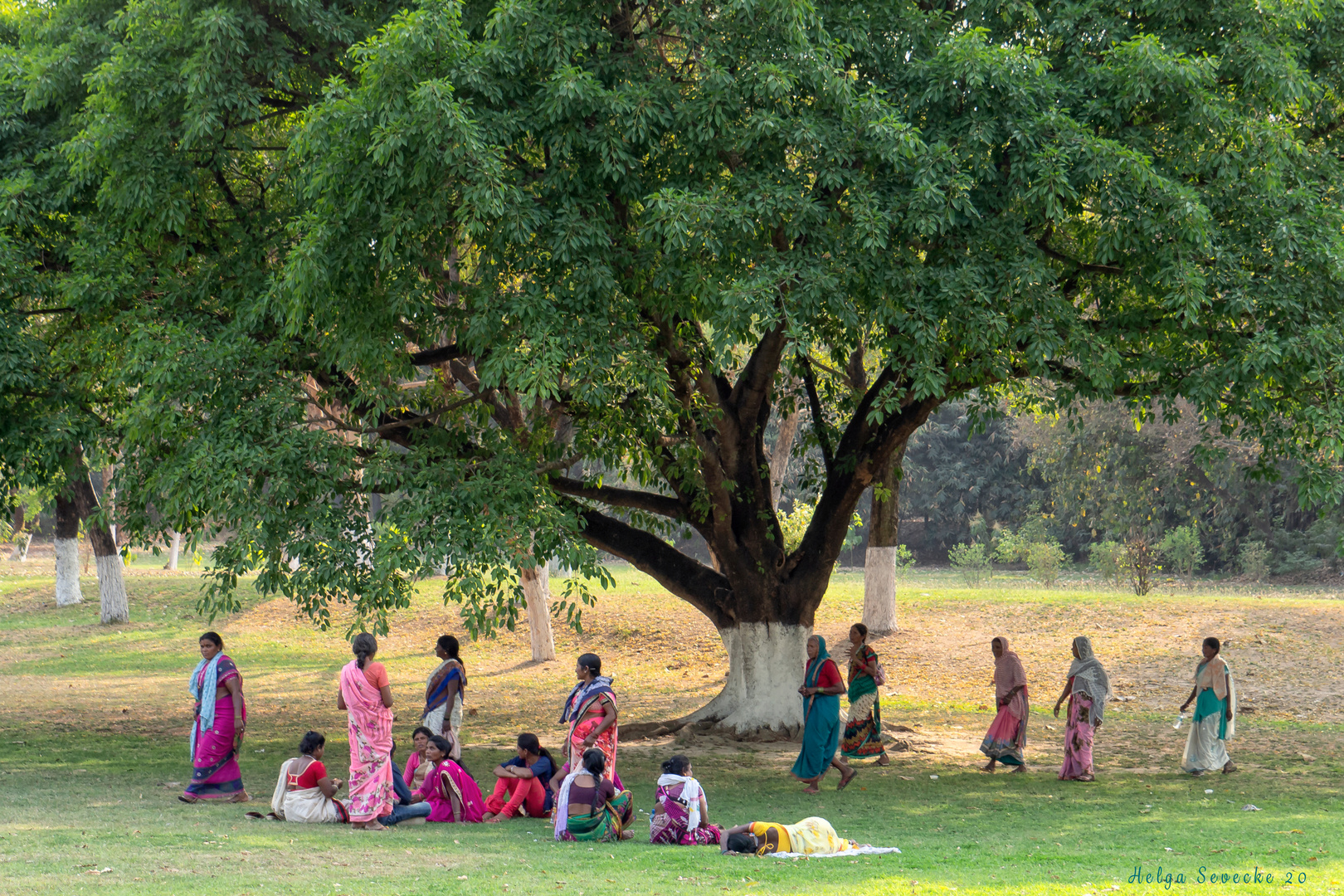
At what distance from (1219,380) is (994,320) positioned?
2007 millimetres

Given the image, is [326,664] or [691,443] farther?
[326,664]

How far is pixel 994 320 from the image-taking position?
30.7 feet

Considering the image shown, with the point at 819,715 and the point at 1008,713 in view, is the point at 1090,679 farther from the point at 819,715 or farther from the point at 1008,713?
the point at 819,715

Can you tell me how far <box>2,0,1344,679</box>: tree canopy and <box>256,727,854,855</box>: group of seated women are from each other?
1240mm

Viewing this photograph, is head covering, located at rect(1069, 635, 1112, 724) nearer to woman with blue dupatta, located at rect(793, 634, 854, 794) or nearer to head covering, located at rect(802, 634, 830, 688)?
woman with blue dupatta, located at rect(793, 634, 854, 794)

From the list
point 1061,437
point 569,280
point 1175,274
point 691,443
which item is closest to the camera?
point 1175,274

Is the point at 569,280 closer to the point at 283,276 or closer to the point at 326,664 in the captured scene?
the point at 283,276

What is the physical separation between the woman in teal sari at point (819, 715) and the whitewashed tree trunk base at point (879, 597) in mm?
10946

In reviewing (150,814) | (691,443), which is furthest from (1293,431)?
(150,814)

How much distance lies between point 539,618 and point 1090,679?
→ 12.4 meters

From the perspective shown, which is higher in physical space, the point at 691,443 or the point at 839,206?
the point at 839,206

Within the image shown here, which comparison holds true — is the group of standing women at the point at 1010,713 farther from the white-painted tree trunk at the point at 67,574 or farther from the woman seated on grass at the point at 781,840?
the white-painted tree trunk at the point at 67,574

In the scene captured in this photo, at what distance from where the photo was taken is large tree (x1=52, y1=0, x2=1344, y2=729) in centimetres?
934

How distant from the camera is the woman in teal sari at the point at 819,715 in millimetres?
10742
